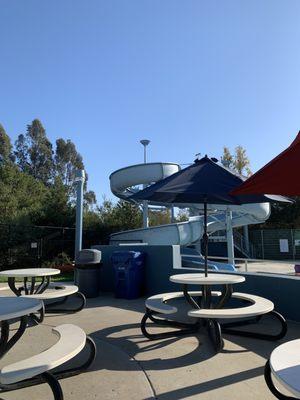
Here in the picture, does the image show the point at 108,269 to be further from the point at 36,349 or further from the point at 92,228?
the point at 92,228

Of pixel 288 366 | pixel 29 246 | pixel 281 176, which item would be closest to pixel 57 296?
pixel 281 176

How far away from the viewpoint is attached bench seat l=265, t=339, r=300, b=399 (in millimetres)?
2129

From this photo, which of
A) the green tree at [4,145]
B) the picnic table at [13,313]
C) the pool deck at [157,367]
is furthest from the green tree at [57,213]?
the green tree at [4,145]

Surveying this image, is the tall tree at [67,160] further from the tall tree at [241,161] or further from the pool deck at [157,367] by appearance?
the pool deck at [157,367]

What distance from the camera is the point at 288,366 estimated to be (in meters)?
2.42

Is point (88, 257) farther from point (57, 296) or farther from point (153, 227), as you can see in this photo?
point (153, 227)

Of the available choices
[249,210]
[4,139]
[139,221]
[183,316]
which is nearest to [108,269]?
[183,316]

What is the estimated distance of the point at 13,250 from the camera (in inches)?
731

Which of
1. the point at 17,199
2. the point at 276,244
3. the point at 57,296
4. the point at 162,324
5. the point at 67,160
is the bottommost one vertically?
the point at 162,324

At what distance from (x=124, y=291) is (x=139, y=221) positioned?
1609cm

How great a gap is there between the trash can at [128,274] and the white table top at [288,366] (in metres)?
6.45

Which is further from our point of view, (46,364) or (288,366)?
(46,364)

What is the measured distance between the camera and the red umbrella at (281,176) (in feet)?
11.9

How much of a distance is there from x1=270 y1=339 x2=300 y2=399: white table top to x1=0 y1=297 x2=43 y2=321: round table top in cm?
219
